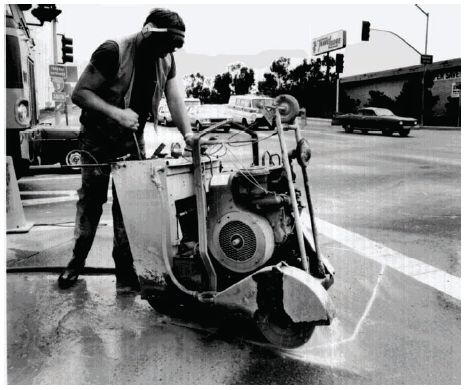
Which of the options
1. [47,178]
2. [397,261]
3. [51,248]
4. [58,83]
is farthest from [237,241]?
[58,83]

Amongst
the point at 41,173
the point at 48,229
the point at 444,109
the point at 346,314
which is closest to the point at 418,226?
the point at 346,314

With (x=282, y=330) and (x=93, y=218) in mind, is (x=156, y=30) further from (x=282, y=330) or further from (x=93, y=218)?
(x=282, y=330)

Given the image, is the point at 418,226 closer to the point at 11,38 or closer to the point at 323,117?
the point at 11,38

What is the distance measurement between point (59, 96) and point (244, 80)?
3058 centimetres

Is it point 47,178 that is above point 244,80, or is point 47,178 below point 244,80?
below

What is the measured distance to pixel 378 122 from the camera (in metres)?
24.7

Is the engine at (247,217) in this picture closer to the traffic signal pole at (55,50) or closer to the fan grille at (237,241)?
the fan grille at (237,241)

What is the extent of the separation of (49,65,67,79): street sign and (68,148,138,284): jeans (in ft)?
52.1

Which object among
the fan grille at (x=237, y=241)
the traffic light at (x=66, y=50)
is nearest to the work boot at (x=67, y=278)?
the fan grille at (x=237, y=241)

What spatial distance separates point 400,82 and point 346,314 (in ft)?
130

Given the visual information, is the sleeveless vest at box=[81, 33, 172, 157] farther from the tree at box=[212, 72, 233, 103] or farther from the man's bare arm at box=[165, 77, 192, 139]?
the tree at box=[212, 72, 233, 103]

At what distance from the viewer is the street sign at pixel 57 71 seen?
1819 centimetres

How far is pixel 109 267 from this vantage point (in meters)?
4.52

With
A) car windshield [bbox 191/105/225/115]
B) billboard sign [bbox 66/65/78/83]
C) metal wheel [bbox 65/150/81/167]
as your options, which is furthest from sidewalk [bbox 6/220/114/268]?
car windshield [bbox 191/105/225/115]
